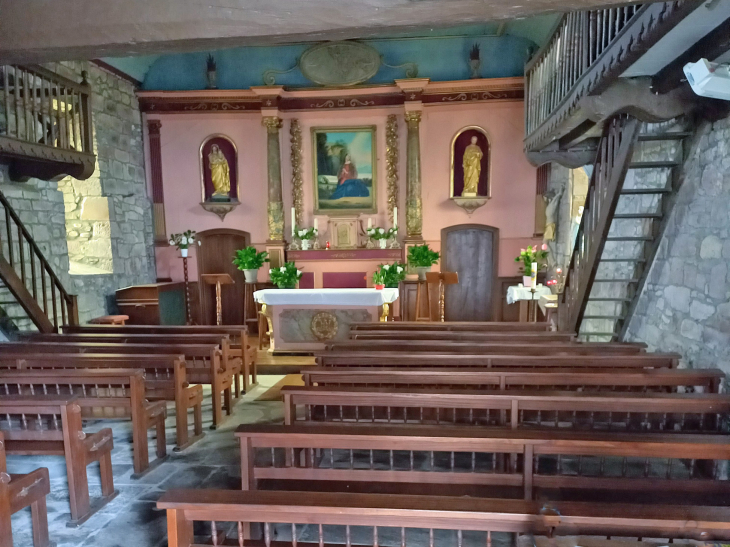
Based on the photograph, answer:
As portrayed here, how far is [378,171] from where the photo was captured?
9.57 m

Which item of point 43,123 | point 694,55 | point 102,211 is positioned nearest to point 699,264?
point 694,55

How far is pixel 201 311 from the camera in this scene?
388 inches

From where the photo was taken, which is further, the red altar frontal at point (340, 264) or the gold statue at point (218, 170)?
the gold statue at point (218, 170)

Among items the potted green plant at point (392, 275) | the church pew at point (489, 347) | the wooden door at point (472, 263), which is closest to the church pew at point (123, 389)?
the church pew at point (489, 347)

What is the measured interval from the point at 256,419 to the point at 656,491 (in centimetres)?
354

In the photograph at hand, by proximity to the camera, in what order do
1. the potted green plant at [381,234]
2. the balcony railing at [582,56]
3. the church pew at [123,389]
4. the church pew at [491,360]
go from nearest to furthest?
the balcony railing at [582,56] → the church pew at [123,389] → the church pew at [491,360] → the potted green plant at [381,234]

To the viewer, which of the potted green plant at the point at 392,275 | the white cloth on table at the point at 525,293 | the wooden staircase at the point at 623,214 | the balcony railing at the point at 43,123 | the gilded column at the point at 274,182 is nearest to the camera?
the wooden staircase at the point at 623,214

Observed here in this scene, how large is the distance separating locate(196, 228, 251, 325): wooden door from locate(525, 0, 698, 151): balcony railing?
638 centimetres

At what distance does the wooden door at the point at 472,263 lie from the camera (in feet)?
31.1

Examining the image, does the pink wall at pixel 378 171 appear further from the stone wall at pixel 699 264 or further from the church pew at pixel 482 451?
the church pew at pixel 482 451

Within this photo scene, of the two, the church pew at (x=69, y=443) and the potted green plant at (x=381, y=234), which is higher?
the potted green plant at (x=381, y=234)

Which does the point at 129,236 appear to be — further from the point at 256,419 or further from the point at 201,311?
the point at 256,419

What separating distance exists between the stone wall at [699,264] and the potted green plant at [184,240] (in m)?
7.49

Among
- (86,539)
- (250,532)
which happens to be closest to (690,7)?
(250,532)
